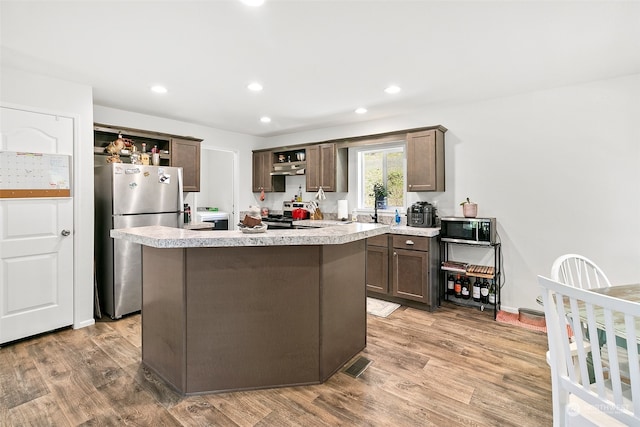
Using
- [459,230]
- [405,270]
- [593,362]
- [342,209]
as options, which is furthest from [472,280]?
[593,362]

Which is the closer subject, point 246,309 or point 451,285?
point 246,309

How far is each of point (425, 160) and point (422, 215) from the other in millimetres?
682

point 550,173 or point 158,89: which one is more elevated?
point 158,89

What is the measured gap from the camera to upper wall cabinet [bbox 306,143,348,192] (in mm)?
4809

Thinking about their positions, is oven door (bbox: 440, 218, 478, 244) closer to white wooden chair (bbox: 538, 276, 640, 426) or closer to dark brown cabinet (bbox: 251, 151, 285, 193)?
white wooden chair (bbox: 538, 276, 640, 426)

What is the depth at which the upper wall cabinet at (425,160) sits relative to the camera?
12.8 feet

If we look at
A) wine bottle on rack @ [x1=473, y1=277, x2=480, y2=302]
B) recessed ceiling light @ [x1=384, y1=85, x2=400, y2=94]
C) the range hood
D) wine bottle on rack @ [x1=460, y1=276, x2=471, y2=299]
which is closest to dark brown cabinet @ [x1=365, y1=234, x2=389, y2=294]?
wine bottle on rack @ [x1=460, y1=276, x2=471, y2=299]

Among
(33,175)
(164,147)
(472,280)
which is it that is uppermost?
(164,147)

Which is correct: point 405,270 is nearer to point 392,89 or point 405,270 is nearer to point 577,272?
point 577,272

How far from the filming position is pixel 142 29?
7.20 ft

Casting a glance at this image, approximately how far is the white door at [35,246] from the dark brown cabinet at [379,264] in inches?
130

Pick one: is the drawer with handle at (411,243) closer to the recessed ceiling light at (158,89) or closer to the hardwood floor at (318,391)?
the hardwood floor at (318,391)

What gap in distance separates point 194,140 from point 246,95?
4.80 ft

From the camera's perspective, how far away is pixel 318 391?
2146 millimetres
